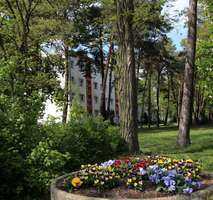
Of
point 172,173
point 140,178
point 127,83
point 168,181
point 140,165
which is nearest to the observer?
point 168,181

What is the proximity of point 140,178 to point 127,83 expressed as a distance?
7.32 meters

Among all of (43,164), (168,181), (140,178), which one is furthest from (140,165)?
(43,164)

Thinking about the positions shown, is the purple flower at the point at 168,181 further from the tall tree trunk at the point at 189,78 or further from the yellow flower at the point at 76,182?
the tall tree trunk at the point at 189,78

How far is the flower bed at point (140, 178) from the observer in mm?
5609

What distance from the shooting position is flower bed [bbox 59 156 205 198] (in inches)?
221

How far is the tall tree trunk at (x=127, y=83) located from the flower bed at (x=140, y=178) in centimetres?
631

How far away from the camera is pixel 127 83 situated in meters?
13.1

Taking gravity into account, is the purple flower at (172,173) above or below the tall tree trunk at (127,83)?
below

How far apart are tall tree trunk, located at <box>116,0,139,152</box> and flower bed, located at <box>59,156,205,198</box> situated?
6.31 m

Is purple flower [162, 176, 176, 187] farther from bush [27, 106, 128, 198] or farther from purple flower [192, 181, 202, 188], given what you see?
bush [27, 106, 128, 198]

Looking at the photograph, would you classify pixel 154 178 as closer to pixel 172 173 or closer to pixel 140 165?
pixel 172 173

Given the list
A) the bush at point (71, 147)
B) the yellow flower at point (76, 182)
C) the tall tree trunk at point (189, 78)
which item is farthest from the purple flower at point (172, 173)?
the tall tree trunk at point (189, 78)

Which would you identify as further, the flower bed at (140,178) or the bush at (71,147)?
the bush at (71,147)

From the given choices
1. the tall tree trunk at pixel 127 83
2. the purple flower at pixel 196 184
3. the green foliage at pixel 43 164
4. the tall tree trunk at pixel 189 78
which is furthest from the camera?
the tall tree trunk at pixel 189 78
